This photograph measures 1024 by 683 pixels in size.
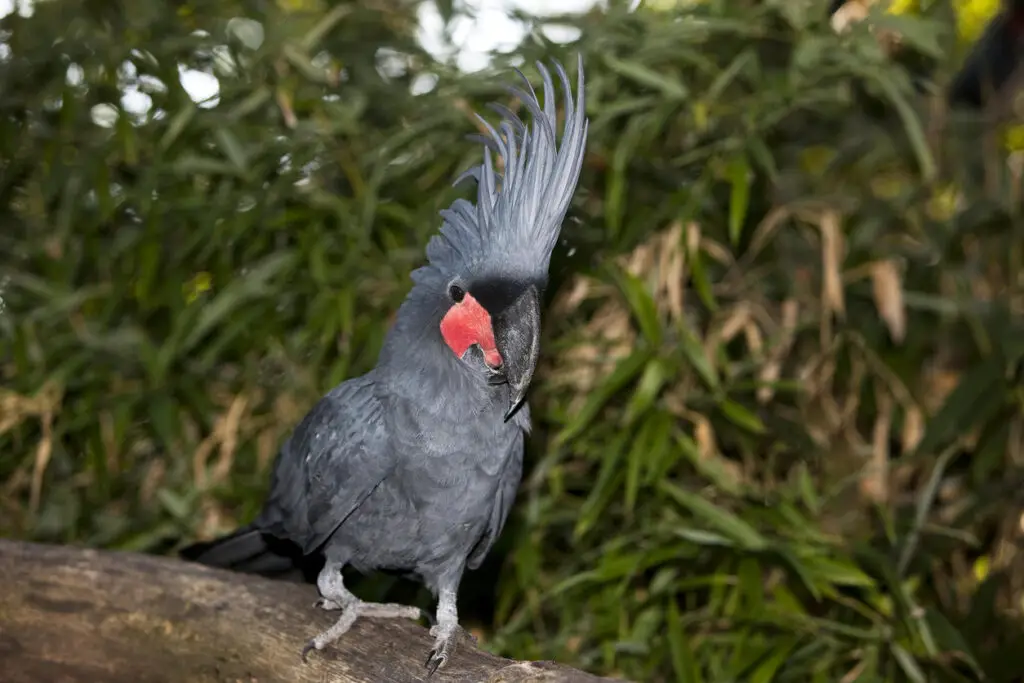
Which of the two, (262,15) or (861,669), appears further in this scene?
(262,15)

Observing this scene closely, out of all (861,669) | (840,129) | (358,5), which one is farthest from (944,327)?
(358,5)

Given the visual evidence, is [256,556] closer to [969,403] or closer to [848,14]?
[969,403]

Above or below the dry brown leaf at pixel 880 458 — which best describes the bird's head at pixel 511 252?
above

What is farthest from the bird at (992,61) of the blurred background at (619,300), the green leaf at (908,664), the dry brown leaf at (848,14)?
the green leaf at (908,664)

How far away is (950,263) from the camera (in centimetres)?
224

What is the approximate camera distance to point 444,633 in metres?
1.47

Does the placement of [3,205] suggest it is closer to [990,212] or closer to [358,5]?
[358,5]

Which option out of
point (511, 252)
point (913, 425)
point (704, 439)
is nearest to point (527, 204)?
point (511, 252)

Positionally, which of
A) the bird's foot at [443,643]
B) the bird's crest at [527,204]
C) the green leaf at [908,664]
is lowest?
the green leaf at [908,664]

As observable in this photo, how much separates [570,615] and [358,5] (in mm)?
1569

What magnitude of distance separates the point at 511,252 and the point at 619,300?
33.5 inches

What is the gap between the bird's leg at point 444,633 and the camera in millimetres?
1403

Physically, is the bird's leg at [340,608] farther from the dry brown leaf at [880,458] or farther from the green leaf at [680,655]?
the dry brown leaf at [880,458]

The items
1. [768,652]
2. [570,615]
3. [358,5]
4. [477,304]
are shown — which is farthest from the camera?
[358,5]
